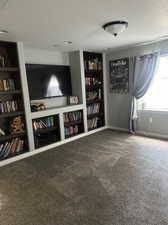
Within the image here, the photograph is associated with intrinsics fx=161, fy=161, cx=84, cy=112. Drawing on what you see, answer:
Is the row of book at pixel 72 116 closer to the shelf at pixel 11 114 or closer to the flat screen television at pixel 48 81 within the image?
the flat screen television at pixel 48 81

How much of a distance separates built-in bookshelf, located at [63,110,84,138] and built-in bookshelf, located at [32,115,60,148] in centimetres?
28

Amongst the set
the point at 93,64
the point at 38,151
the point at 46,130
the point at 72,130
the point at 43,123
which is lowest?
the point at 38,151

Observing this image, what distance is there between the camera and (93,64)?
15.0ft

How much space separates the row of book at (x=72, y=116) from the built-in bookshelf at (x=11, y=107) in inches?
44.5

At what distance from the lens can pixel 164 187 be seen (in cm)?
208

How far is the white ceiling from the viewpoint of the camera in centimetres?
174

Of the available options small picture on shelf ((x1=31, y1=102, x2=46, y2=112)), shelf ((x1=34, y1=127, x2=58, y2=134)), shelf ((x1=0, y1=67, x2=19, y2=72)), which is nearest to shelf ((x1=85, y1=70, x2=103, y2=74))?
small picture on shelf ((x1=31, y1=102, x2=46, y2=112))

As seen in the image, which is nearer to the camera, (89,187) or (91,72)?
(89,187)

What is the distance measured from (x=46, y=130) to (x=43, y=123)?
18cm

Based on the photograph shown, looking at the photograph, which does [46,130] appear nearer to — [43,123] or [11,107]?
[43,123]

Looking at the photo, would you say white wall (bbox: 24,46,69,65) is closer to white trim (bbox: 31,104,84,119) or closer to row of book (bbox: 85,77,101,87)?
row of book (bbox: 85,77,101,87)

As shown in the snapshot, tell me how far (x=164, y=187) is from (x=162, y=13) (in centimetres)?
224

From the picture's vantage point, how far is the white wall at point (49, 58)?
142 inches

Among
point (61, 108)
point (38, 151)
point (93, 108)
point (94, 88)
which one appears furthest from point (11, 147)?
point (94, 88)
